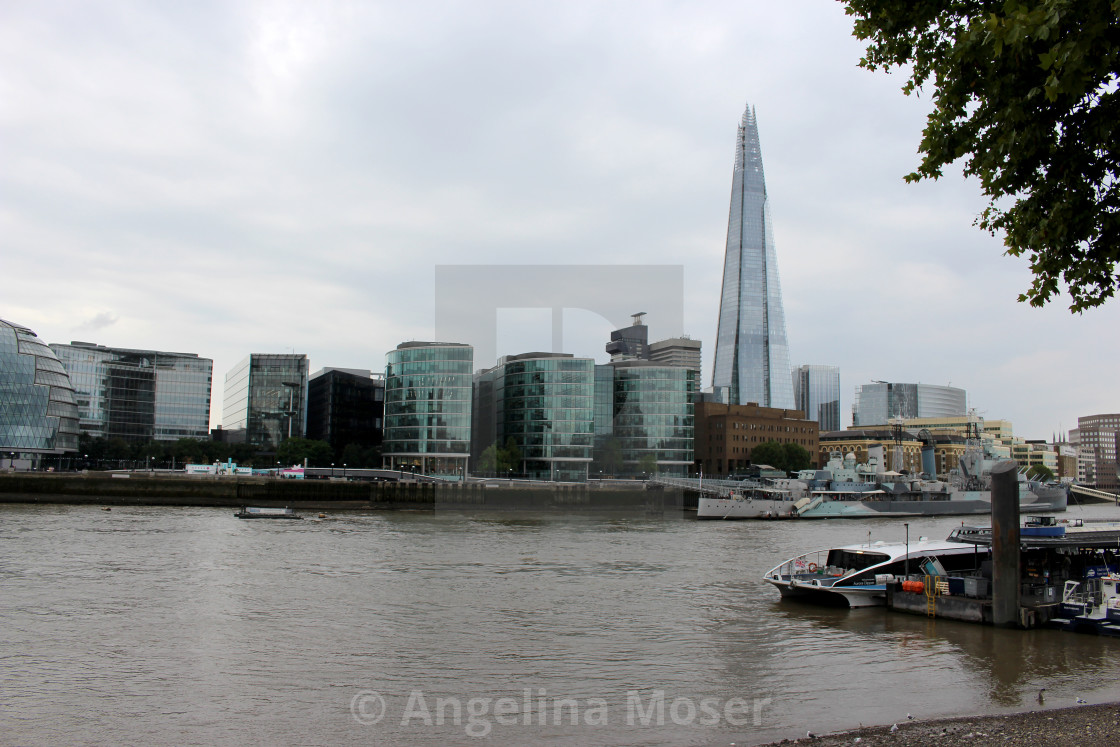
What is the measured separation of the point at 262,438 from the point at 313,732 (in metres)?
164

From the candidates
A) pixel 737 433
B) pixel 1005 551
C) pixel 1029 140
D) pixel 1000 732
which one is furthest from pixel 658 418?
pixel 1029 140

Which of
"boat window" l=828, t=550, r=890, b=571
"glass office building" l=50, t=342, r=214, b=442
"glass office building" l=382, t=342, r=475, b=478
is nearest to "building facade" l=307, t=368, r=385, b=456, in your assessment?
"glass office building" l=50, t=342, r=214, b=442

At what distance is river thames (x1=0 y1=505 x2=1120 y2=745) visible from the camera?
1519 cm

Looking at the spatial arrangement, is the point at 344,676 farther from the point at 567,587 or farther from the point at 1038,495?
the point at 1038,495

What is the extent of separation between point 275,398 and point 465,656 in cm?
16011

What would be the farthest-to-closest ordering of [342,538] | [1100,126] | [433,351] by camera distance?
[433,351]
[342,538]
[1100,126]

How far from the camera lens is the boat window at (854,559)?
30.3 meters

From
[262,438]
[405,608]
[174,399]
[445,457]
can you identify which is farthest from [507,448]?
[405,608]

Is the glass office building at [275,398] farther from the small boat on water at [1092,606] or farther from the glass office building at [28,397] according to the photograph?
the small boat on water at [1092,606]

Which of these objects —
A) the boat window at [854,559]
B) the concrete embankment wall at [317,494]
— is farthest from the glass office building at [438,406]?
the boat window at [854,559]

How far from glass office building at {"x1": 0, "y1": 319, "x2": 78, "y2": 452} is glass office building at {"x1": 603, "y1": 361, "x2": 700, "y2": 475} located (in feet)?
292

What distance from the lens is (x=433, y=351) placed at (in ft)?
409

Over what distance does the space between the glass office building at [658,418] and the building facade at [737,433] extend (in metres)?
22.3

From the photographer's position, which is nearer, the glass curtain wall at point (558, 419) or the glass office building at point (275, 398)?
the glass curtain wall at point (558, 419)
